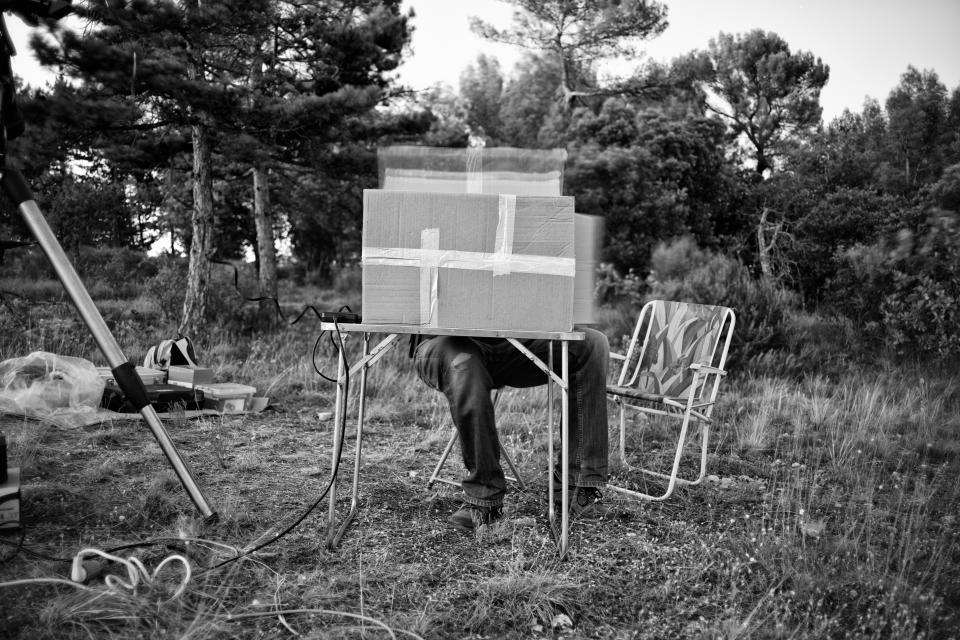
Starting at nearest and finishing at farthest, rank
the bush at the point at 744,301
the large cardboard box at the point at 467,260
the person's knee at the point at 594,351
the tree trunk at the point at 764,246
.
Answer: the large cardboard box at the point at 467,260, the person's knee at the point at 594,351, the bush at the point at 744,301, the tree trunk at the point at 764,246

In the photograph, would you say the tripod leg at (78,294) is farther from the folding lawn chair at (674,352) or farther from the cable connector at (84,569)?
the folding lawn chair at (674,352)

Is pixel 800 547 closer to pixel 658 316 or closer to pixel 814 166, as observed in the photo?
pixel 658 316

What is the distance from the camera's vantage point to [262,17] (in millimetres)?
6926

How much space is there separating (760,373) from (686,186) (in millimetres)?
13359

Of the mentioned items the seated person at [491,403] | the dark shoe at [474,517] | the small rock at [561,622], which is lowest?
the small rock at [561,622]

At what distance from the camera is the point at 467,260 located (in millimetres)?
2033

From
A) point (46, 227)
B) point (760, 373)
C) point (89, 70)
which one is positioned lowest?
point (760, 373)

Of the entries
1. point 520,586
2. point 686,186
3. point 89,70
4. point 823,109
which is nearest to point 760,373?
point 520,586

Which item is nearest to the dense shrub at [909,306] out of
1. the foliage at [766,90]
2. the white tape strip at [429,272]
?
the white tape strip at [429,272]

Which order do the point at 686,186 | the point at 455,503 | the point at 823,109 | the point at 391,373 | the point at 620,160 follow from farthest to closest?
the point at 823,109, the point at 686,186, the point at 620,160, the point at 391,373, the point at 455,503

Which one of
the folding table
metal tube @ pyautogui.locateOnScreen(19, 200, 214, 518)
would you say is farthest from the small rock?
metal tube @ pyautogui.locateOnScreen(19, 200, 214, 518)

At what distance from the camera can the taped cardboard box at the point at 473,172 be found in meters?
2.09

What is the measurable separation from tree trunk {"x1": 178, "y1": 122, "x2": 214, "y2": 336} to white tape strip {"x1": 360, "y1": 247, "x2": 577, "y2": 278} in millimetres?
6187

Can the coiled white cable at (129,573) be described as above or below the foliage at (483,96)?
below
